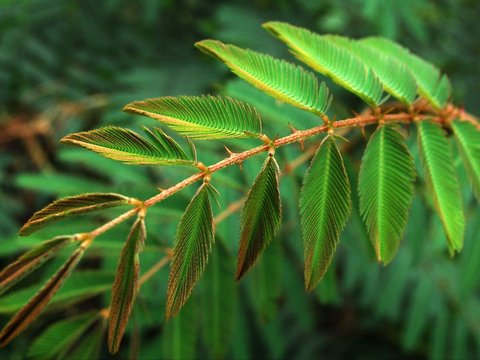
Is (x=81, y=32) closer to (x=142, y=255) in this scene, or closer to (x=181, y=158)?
(x=142, y=255)

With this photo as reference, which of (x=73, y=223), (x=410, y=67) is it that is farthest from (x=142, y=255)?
(x=410, y=67)

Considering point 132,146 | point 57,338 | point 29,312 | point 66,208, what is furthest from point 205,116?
point 57,338

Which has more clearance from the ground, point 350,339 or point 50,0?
point 50,0

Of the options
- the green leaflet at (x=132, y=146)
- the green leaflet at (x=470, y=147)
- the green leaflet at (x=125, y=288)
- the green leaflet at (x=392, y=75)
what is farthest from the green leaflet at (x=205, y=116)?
the green leaflet at (x=470, y=147)

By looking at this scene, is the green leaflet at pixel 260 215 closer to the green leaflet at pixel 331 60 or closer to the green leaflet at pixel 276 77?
the green leaflet at pixel 276 77

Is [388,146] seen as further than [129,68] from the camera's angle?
No

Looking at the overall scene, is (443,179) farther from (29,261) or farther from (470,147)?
(29,261)

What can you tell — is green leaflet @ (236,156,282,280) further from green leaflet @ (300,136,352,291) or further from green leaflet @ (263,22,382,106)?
green leaflet @ (263,22,382,106)
